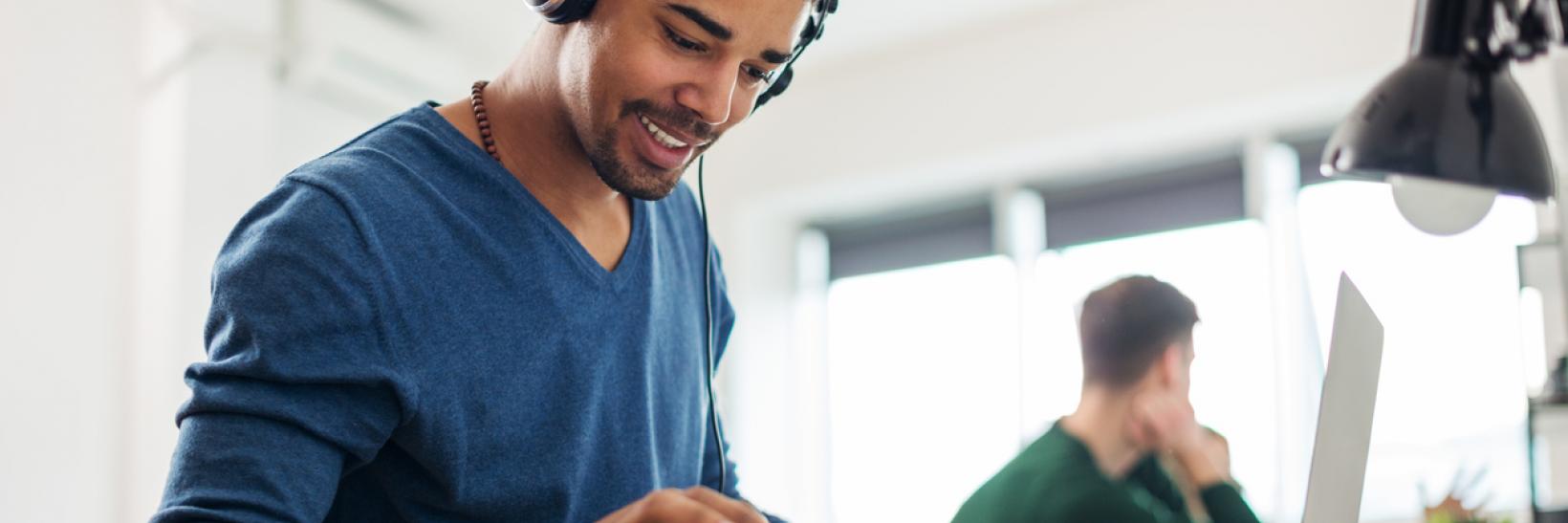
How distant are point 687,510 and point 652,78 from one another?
0.37m

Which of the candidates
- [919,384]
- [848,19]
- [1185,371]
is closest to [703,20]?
[1185,371]

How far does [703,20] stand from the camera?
0.91m

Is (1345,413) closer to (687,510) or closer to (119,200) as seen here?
(687,510)

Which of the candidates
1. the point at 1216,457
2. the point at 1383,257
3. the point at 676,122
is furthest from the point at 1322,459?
the point at 1383,257

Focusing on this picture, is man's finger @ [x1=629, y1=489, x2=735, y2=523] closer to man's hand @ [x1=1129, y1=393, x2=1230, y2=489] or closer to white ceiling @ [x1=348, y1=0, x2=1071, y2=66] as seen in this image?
man's hand @ [x1=1129, y1=393, x2=1230, y2=489]

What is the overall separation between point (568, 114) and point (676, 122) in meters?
0.07

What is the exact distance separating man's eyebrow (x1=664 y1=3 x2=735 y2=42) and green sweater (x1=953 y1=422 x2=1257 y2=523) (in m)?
0.44

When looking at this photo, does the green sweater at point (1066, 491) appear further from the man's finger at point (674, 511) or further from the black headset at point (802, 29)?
the black headset at point (802, 29)

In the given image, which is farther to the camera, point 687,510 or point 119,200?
point 119,200

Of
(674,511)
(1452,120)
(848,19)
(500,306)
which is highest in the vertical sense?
(848,19)

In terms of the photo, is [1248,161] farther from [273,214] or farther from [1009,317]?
[273,214]

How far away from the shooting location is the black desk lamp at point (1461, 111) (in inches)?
32.0

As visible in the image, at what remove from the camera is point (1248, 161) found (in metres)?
3.98

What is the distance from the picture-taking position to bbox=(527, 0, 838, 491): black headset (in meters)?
0.95
